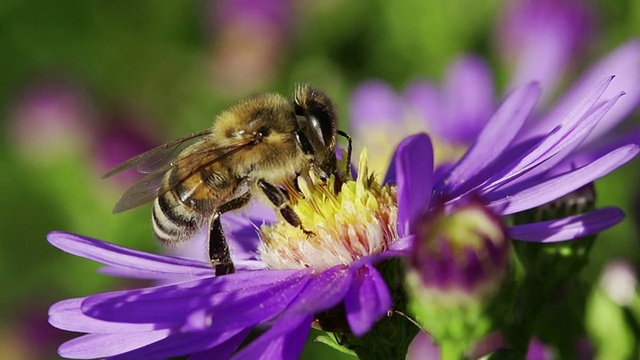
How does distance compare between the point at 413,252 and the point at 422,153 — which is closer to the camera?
the point at 413,252

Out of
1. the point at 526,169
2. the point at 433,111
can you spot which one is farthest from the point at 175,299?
the point at 433,111

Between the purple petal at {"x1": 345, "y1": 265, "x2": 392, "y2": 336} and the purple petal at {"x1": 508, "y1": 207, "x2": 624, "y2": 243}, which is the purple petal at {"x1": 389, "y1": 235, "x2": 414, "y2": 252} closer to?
the purple petal at {"x1": 345, "y1": 265, "x2": 392, "y2": 336}

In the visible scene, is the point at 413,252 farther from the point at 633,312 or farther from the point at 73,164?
the point at 73,164

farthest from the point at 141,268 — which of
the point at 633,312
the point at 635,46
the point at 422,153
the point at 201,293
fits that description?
the point at 635,46

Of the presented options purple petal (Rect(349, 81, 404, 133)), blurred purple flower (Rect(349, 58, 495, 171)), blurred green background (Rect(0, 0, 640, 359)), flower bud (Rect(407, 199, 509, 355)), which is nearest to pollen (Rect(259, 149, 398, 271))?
flower bud (Rect(407, 199, 509, 355))

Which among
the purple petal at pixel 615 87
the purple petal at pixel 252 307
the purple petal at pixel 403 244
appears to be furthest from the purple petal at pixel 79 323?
the purple petal at pixel 615 87

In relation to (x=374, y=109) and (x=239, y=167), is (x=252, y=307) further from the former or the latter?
(x=374, y=109)

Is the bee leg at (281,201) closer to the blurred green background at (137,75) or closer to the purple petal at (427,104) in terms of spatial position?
the purple petal at (427,104)
